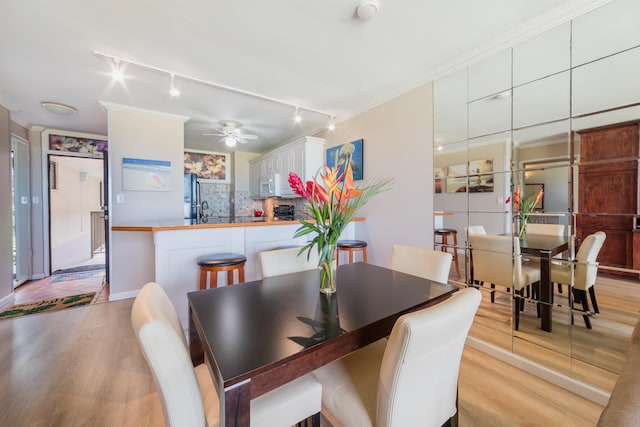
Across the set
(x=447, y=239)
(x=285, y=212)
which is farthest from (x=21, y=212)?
(x=447, y=239)

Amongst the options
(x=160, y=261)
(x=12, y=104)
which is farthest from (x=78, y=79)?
(x=160, y=261)

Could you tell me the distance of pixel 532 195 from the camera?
1.84 metres

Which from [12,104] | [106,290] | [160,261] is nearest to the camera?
[160,261]

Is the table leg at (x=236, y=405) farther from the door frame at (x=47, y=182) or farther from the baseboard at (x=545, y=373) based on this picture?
the door frame at (x=47, y=182)

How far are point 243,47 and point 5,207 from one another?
362 cm

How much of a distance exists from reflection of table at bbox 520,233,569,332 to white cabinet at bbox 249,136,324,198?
2.71 meters

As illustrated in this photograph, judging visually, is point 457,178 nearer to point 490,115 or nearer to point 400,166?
point 490,115

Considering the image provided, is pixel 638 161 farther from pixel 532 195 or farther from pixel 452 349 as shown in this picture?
pixel 452 349

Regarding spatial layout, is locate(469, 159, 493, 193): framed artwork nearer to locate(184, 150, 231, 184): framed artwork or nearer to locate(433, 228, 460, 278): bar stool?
locate(433, 228, 460, 278): bar stool

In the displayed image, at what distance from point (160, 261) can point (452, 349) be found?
7.44ft

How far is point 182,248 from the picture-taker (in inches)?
89.4

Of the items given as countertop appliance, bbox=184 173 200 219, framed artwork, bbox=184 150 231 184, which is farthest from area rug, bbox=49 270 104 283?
framed artwork, bbox=184 150 231 184

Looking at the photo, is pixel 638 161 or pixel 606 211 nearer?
pixel 638 161

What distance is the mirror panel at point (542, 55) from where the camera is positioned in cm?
165
